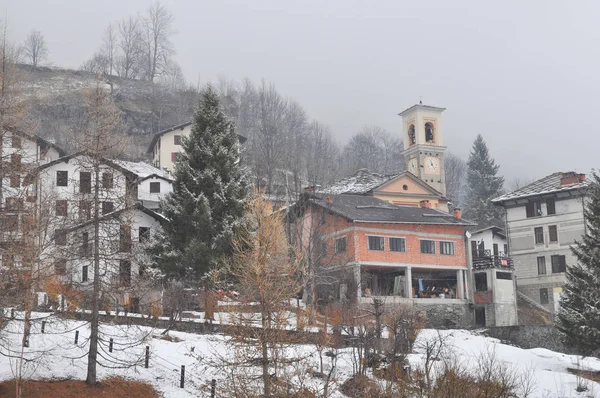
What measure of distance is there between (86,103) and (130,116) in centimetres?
8766

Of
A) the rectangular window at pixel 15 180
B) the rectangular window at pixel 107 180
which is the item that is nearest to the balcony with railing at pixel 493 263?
the rectangular window at pixel 107 180

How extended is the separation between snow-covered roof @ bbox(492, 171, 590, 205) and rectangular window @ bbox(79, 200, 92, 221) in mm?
42325

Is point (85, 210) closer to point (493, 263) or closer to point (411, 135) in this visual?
point (493, 263)

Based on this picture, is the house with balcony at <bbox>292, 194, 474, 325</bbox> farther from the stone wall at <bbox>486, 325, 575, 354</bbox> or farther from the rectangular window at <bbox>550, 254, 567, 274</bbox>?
the rectangular window at <bbox>550, 254, 567, 274</bbox>

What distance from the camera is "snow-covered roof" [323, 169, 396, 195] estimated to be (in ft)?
222

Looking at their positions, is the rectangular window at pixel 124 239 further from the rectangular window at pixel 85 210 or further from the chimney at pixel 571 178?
the chimney at pixel 571 178

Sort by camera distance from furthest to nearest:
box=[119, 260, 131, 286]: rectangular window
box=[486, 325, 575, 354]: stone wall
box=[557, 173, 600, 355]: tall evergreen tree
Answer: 1. box=[486, 325, 575, 354]: stone wall
2. box=[557, 173, 600, 355]: tall evergreen tree
3. box=[119, 260, 131, 286]: rectangular window

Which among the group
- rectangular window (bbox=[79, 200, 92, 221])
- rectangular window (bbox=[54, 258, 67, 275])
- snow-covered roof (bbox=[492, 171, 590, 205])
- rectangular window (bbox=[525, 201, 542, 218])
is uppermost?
snow-covered roof (bbox=[492, 171, 590, 205])

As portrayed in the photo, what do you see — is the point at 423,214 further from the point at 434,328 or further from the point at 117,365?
the point at 117,365

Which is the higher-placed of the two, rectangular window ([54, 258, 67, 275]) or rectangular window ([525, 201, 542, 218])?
rectangular window ([525, 201, 542, 218])

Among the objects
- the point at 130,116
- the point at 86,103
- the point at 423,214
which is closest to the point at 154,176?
the point at 423,214

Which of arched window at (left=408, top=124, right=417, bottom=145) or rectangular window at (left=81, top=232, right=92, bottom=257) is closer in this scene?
rectangular window at (left=81, top=232, right=92, bottom=257)

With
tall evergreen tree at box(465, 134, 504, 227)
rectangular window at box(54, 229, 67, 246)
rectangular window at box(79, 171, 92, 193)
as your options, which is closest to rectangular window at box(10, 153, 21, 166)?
rectangular window at box(79, 171, 92, 193)

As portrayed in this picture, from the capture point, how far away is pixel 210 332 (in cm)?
3375
